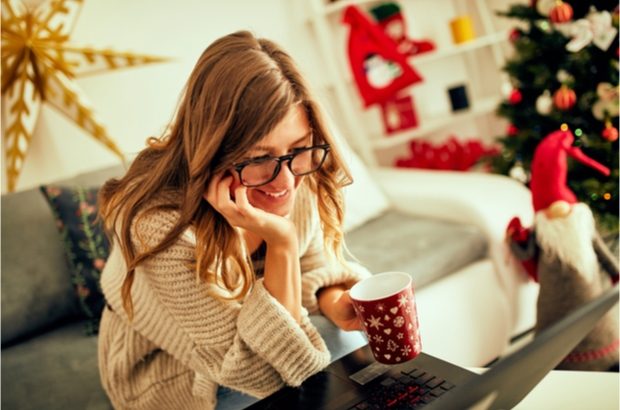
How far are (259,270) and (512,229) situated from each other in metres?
0.79

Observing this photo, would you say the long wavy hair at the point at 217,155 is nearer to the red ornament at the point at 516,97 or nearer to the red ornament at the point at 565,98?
the red ornament at the point at 565,98

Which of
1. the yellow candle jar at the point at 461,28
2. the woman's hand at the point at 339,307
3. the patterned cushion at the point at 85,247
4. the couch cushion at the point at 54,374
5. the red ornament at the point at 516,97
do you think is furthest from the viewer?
the yellow candle jar at the point at 461,28

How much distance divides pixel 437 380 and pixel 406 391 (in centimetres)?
4

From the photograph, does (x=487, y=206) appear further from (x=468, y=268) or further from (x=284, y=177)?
(x=284, y=177)

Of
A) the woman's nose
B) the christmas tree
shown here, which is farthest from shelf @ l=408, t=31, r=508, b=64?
the woman's nose

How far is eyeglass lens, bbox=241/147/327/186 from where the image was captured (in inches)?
27.5

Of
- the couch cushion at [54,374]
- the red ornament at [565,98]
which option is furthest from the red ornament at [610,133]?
the couch cushion at [54,374]

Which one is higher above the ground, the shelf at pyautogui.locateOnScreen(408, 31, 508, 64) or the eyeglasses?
the shelf at pyautogui.locateOnScreen(408, 31, 508, 64)

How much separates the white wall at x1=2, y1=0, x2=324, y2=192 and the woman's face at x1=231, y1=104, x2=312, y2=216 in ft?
2.62

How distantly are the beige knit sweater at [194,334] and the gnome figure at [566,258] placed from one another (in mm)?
568

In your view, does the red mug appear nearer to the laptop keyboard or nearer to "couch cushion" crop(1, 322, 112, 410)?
the laptop keyboard

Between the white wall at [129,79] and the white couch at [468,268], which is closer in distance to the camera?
the white couch at [468,268]

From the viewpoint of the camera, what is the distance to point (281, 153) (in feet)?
2.32

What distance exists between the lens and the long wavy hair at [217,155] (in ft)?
2.26
